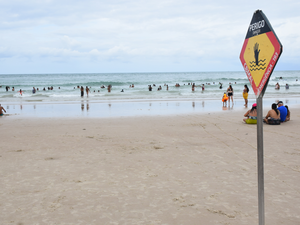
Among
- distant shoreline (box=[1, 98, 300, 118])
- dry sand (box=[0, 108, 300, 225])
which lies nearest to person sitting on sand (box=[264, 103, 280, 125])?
dry sand (box=[0, 108, 300, 225])

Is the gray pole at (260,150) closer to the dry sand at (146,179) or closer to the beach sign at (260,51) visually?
the beach sign at (260,51)

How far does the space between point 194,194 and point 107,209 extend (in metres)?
1.36

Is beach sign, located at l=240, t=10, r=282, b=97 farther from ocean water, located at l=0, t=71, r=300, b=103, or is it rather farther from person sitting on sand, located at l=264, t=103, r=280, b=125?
ocean water, located at l=0, t=71, r=300, b=103

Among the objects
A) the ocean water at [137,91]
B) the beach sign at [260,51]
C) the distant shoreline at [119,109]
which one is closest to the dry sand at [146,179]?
the beach sign at [260,51]

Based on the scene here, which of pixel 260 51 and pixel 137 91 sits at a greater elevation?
pixel 260 51

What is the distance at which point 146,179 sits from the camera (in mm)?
4941

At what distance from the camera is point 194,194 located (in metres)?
4.25

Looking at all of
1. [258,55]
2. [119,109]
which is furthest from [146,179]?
[119,109]

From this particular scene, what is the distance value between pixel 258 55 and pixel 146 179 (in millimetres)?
3253

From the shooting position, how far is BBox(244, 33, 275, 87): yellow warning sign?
2244 mm

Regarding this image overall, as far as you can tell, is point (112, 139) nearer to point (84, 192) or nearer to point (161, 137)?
point (161, 137)

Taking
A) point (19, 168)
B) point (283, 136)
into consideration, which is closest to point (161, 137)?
point (283, 136)

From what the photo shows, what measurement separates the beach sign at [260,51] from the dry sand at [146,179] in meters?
1.96

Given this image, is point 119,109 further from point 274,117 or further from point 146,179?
point 146,179
